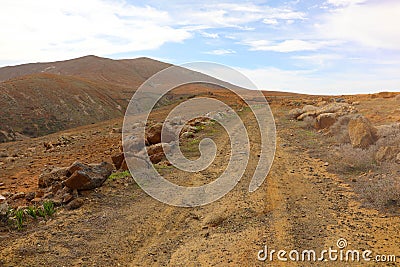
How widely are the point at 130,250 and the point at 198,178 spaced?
3.38 meters

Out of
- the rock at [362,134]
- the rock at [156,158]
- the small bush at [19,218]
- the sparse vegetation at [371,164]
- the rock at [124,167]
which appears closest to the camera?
the small bush at [19,218]

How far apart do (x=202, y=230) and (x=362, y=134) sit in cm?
633

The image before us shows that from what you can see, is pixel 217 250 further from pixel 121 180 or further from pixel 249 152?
pixel 249 152

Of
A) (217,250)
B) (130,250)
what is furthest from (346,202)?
(130,250)

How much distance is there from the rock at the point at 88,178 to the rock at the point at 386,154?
Result: 6242 millimetres

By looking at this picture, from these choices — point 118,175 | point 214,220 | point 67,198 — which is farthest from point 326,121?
point 67,198

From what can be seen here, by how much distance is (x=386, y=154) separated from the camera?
26.8ft

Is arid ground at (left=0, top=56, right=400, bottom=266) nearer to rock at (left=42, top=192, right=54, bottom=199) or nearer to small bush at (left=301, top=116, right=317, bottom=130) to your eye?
rock at (left=42, top=192, right=54, bottom=199)

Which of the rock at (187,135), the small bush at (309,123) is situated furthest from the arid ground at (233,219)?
the small bush at (309,123)

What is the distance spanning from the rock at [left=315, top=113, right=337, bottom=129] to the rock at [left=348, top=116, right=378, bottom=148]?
142 inches

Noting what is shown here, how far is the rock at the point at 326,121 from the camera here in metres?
13.9

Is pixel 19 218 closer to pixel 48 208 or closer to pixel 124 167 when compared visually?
pixel 48 208

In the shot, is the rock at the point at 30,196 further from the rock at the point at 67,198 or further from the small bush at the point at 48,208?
the small bush at the point at 48,208

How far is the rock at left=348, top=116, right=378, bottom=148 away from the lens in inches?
377
